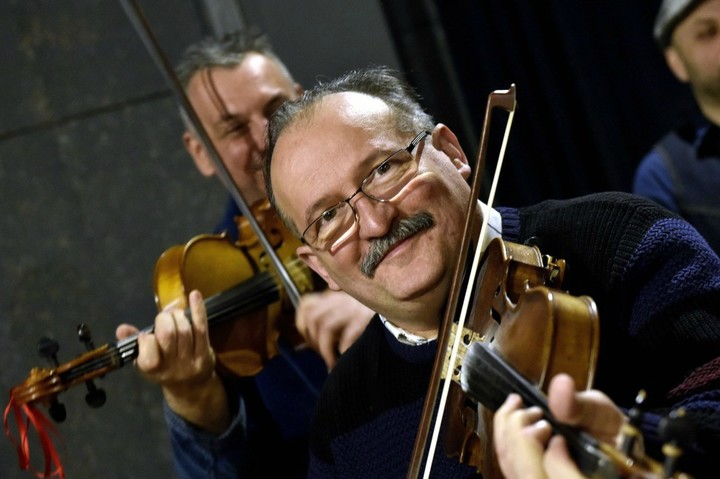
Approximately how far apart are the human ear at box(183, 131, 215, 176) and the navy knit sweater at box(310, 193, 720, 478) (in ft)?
2.71

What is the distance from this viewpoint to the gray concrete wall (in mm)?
1971

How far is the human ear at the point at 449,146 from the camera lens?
126 cm

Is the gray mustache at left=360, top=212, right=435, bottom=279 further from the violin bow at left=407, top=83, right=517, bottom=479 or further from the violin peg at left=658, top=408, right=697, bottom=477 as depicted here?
the violin peg at left=658, top=408, right=697, bottom=477

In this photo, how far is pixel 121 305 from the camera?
6.66 feet

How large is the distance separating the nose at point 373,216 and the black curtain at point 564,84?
1.17 m

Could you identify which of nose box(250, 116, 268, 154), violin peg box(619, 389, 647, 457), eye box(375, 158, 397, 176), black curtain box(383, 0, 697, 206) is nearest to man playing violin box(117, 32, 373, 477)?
nose box(250, 116, 268, 154)

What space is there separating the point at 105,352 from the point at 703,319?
0.95 metres

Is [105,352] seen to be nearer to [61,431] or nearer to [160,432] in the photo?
[61,431]

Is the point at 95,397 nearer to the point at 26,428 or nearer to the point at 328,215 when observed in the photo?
the point at 26,428

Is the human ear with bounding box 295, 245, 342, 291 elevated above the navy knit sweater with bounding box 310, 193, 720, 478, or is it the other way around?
the human ear with bounding box 295, 245, 342, 291

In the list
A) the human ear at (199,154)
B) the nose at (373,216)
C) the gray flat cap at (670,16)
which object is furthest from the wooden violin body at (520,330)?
the gray flat cap at (670,16)

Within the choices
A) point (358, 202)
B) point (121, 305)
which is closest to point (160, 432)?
point (121, 305)

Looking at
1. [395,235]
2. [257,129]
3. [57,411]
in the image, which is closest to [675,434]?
[395,235]

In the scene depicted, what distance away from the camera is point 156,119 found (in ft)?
7.33
